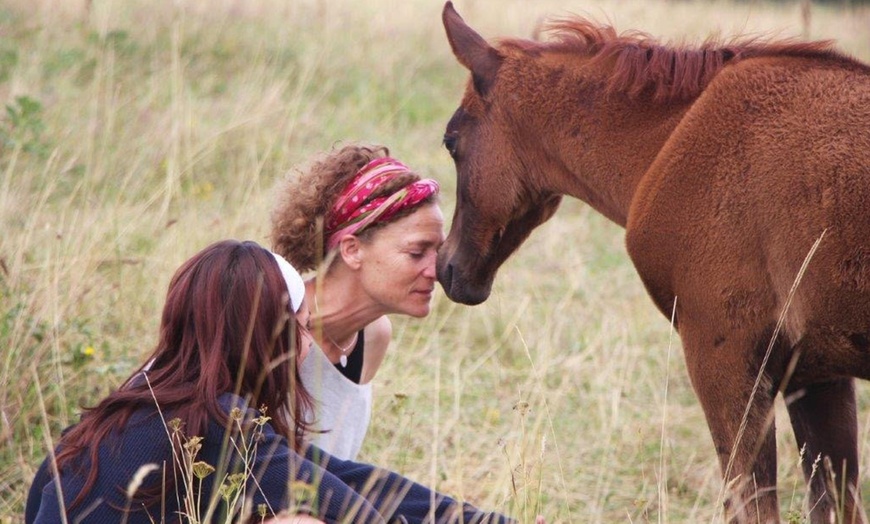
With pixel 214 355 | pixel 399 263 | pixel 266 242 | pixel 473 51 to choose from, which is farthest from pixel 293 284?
pixel 266 242

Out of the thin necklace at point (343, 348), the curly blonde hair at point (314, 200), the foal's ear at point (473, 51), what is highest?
the foal's ear at point (473, 51)

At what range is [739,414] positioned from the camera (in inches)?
123

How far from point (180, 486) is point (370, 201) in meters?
1.23

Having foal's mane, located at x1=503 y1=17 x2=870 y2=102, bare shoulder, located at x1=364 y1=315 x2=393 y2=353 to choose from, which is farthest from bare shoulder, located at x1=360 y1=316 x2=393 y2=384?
foal's mane, located at x1=503 y1=17 x2=870 y2=102

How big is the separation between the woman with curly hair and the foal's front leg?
3.22ft

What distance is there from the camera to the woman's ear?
3.69 metres

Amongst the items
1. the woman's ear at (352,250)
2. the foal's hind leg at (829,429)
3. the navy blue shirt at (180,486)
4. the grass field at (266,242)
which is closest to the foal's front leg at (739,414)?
the grass field at (266,242)

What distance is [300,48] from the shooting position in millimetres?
9305

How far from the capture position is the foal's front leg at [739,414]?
10.2ft

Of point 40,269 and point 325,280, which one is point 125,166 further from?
point 325,280

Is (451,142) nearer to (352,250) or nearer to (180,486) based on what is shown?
(352,250)

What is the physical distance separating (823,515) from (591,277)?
3338 millimetres

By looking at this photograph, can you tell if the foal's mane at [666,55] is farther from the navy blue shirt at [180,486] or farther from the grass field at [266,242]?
the navy blue shirt at [180,486]

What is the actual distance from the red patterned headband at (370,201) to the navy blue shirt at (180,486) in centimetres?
99
